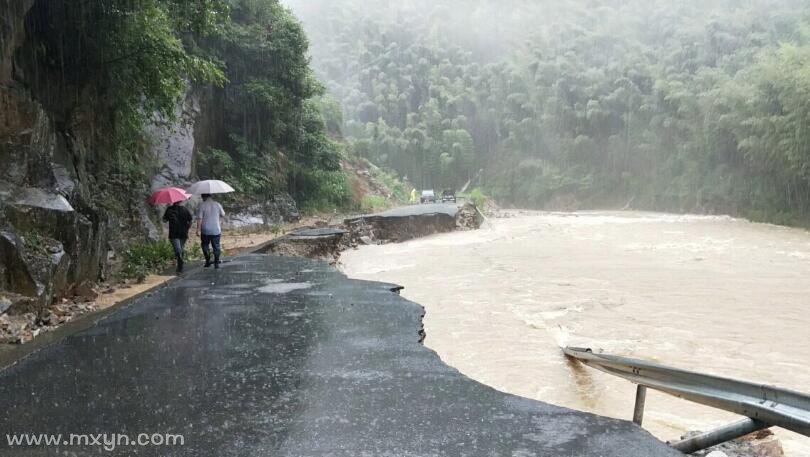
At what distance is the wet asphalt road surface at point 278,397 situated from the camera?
3.45 m

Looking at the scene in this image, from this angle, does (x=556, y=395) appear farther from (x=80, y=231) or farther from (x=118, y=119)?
(x=118, y=119)

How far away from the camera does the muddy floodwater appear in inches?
236

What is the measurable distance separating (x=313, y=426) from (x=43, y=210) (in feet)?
18.3

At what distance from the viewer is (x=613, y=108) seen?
52.5 m

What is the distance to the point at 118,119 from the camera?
1169 cm

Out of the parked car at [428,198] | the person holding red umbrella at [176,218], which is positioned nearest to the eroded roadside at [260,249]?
the person holding red umbrella at [176,218]

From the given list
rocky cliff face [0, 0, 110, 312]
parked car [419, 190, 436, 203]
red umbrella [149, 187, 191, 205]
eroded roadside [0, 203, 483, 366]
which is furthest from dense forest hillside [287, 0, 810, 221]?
rocky cliff face [0, 0, 110, 312]

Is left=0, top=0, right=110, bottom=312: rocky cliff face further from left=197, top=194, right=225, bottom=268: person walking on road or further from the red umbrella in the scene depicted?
left=197, top=194, right=225, bottom=268: person walking on road

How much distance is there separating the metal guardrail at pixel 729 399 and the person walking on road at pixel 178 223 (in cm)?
890

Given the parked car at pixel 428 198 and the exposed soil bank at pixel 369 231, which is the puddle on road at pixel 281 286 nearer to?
the exposed soil bank at pixel 369 231

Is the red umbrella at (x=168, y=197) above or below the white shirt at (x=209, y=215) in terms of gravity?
above

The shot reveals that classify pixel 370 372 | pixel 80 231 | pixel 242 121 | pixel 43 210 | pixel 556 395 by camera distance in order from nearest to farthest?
pixel 370 372 < pixel 556 395 < pixel 43 210 < pixel 80 231 < pixel 242 121

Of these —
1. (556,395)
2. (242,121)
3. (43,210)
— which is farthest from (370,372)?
(242,121)

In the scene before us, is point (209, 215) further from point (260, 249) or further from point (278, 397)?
point (278, 397)
